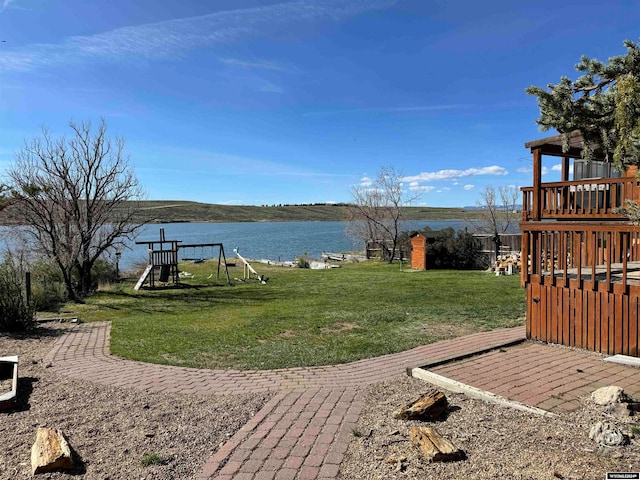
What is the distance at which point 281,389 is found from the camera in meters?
4.94

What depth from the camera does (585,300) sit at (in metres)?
6.18

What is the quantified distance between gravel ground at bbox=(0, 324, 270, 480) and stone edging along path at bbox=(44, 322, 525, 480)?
0.63ft

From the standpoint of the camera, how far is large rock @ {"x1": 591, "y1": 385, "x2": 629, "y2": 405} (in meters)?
3.75

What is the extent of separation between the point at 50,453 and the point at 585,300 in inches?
250

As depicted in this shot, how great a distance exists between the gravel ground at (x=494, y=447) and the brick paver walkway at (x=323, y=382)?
205 millimetres

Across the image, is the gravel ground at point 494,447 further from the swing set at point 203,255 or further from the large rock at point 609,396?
the swing set at point 203,255

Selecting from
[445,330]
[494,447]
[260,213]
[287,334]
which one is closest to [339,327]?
[287,334]

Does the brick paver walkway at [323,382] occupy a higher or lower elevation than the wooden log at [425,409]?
lower

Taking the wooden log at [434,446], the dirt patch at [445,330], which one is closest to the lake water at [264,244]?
the dirt patch at [445,330]

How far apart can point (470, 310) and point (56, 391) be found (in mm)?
7690

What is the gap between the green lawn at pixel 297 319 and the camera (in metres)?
6.61

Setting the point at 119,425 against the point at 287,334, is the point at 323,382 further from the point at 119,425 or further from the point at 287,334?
the point at 287,334

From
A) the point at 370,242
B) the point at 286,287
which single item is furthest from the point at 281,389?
the point at 370,242

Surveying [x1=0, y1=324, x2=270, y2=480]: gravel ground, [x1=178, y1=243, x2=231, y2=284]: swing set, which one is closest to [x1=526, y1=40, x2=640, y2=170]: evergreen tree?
[x1=0, y1=324, x2=270, y2=480]: gravel ground
